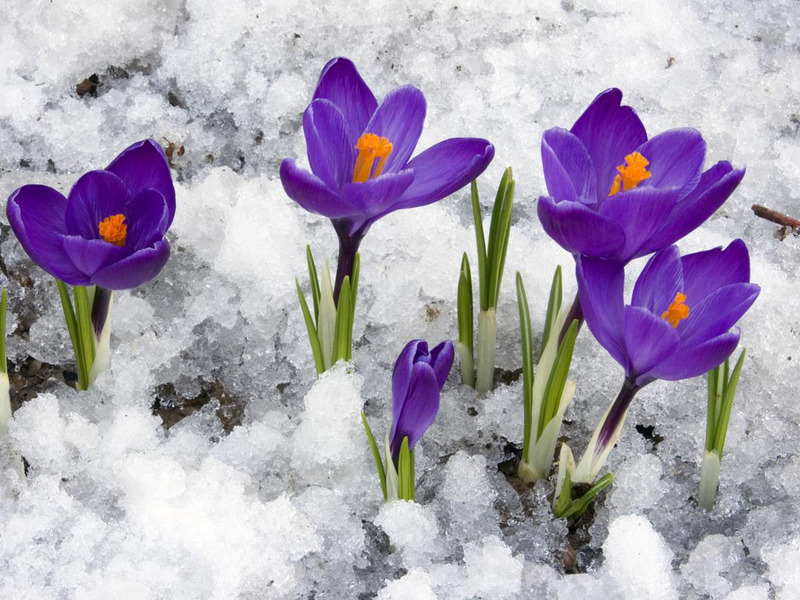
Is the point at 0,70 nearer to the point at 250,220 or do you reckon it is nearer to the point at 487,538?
the point at 250,220

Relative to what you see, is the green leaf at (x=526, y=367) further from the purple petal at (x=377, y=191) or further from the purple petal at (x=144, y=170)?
the purple petal at (x=144, y=170)

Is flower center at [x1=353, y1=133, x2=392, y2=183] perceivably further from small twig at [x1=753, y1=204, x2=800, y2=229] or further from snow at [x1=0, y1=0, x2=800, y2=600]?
small twig at [x1=753, y1=204, x2=800, y2=229]

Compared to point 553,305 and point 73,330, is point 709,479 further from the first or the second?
point 73,330

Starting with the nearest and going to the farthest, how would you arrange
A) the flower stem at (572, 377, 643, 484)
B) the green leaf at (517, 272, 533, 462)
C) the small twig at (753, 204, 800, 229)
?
the flower stem at (572, 377, 643, 484), the green leaf at (517, 272, 533, 462), the small twig at (753, 204, 800, 229)

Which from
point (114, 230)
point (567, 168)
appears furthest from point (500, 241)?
point (114, 230)

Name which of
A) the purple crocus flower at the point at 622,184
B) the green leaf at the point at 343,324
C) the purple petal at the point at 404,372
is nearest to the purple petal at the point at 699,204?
the purple crocus flower at the point at 622,184

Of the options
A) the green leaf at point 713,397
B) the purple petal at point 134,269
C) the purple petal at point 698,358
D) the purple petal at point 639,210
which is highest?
the purple petal at point 639,210

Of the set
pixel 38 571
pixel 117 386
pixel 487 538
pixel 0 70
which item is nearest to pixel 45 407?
pixel 117 386

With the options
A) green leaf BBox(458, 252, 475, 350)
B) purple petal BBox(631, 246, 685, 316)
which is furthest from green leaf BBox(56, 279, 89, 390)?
purple petal BBox(631, 246, 685, 316)
